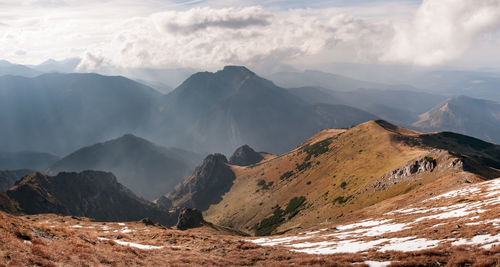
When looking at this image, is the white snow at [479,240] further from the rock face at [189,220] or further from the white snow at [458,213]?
the rock face at [189,220]

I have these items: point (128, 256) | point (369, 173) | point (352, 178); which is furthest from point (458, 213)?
point (352, 178)

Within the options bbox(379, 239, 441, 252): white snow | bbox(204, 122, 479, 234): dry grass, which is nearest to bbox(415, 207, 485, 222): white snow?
bbox(379, 239, 441, 252): white snow

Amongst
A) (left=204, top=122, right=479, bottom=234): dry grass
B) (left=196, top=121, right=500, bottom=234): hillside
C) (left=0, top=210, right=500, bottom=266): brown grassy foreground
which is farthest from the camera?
(left=204, top=122, right=479, bottom=234): dry grass

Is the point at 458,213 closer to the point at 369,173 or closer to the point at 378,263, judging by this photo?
the point at 378,263

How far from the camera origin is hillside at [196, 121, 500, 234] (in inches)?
3322

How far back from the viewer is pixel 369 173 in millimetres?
126125

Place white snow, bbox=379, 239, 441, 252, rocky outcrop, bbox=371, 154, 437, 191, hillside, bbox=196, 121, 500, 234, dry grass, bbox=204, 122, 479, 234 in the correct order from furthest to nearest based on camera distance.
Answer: rocky outcrop, bbox=371, 154, 437, 191
dry grass, bbox=204, 122, 479, 234
hillside, bbox=196, 121, 500, 234
white snow, bbox=379, 239, 441, 252

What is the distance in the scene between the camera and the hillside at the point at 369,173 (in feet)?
277

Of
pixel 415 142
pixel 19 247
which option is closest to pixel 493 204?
pixel 19 247

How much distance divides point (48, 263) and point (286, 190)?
18925 centimetres

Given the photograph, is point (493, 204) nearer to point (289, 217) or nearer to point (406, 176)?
point (406, 176)

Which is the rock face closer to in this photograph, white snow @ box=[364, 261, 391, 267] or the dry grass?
the dry grass

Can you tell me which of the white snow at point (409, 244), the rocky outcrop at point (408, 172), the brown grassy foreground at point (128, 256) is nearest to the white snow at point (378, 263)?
the brown grassy foreground at point (128, 256)

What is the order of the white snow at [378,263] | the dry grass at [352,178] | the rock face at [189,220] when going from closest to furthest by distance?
the white snow at [378,263] → the dry grass at [352,178] → the rock face at [189,220]
